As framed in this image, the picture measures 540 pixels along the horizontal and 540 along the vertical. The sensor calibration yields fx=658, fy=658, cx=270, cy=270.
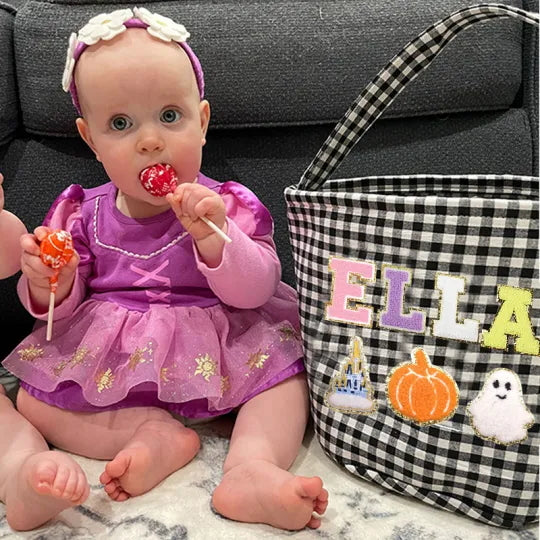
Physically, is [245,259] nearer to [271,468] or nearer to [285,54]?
[271,468]

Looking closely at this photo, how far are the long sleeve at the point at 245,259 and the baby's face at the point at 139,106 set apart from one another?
0.09 metres

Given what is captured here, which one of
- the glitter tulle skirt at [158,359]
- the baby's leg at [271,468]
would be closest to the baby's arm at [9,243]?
the glitter tulle skirt at [158,359]

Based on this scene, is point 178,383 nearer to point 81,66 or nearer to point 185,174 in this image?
point 185,174

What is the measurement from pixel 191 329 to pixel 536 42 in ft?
2.49

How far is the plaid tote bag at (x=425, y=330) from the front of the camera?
686mm

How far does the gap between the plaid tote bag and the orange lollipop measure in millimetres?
280

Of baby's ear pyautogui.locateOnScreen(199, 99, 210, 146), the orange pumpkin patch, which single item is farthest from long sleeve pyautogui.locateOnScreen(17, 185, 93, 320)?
the orange pumpkin patch

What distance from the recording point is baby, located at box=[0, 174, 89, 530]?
69 cm

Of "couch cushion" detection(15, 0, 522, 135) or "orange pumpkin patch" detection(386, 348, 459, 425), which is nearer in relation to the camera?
"orange pumpkin patch" detection(386, 348, 459, 425)

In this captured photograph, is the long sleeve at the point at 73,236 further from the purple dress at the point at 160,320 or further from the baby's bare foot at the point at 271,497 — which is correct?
the baby's bare foot at the point at 271,497

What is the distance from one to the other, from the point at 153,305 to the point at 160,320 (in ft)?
0.13

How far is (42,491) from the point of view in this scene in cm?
68

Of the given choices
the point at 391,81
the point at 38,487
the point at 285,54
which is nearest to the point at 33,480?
the point at 38,487

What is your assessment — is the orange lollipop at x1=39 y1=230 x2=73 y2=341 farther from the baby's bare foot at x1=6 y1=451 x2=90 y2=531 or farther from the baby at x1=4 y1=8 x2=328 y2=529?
the baby's bare foot at x1=6 y1=451 x2=90 y2=531
